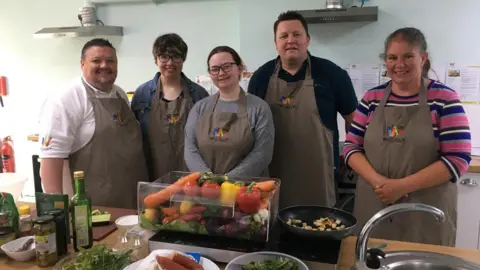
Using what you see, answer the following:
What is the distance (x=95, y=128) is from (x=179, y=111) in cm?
47

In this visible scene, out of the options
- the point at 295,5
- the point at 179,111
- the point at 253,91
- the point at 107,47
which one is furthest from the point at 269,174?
the point at 295,5

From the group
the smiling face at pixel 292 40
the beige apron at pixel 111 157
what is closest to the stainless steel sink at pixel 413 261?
the smiling face at pixel 292 40

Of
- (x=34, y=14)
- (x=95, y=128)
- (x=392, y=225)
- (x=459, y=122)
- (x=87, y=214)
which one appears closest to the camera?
(x=87, y=214)

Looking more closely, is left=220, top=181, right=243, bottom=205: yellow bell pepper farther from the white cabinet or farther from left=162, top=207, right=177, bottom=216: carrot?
the white cabinet

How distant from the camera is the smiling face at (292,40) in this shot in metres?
1.98

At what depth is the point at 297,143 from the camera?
2068 mm

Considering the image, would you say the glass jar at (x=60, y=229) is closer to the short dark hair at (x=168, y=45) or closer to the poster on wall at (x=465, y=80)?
the short dark hair at (x=168, y=45)

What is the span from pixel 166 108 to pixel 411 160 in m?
1.23

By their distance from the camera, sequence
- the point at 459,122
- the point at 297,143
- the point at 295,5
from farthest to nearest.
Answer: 1. the point at 295,5
2. the point at 297,143
3. the point at 459,122

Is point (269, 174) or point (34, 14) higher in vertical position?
point (34, 14)

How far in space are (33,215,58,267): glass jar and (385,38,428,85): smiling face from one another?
4.47 feet

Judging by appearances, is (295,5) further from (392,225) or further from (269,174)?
(392,225)

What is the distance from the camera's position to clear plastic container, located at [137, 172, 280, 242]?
121 centimetres

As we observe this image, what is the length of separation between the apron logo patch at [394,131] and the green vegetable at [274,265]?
823mm
